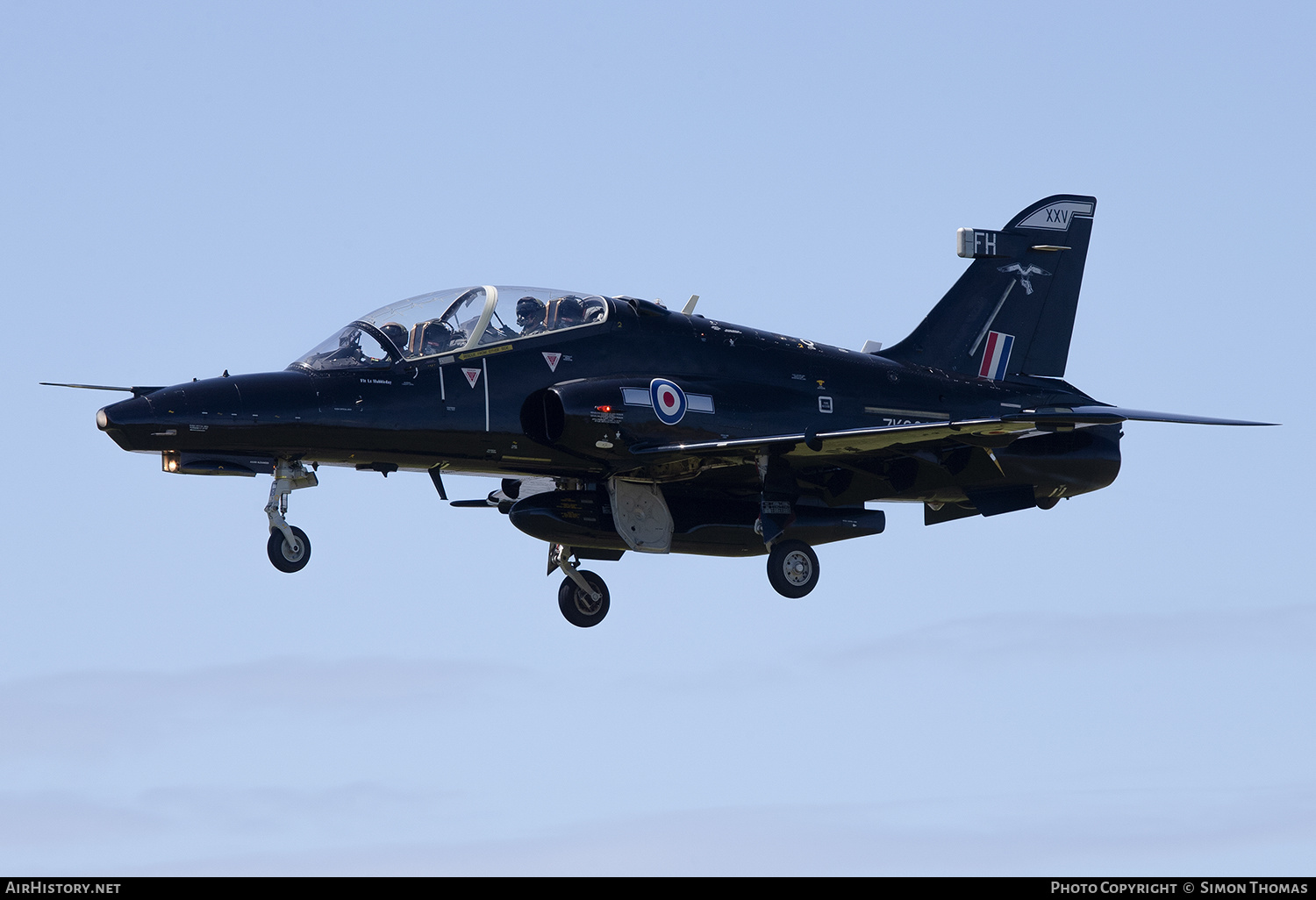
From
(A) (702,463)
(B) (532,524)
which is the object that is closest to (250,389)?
(B) (532,524)

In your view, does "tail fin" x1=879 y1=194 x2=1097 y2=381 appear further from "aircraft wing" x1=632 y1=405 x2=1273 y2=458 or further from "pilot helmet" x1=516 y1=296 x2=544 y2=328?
"pilot helmet" x1=516 y1=296 x2=544 y2=328

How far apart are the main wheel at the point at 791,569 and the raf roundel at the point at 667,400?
A: 2783mm

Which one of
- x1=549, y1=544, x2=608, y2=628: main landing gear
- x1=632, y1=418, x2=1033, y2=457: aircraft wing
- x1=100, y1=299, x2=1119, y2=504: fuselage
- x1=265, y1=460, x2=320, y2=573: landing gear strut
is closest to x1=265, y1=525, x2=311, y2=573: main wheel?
x1=265, y1=460, x2=320, y2=573: landing gear strut

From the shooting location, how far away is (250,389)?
77.4 ft

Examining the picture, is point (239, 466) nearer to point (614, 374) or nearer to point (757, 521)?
point (614, 374)

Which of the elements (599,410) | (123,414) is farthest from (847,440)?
(123,414)

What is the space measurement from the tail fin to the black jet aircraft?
0.19 ft

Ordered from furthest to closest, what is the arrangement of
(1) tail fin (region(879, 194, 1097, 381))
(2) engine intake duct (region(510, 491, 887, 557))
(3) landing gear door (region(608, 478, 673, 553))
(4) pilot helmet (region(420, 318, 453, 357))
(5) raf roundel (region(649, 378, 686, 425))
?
(1) tail fin (region(879, 194, 1097, 381)) → (3) landing gear door (region(608, 478, 673, 553)) → (2) engine intake duct (region(510, 491, 887, 557)) → (5) raf roundel (region(649, 378, 686, 425)) → (4) pilot helmet (region(420, 318, 453, 357))

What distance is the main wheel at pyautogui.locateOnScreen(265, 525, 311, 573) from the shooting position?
23.6m

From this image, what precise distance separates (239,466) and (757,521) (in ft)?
26.2

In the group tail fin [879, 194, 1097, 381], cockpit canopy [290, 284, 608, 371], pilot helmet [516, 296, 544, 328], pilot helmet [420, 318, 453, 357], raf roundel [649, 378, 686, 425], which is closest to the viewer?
cockpit canopy [290, 284, 608, 371]

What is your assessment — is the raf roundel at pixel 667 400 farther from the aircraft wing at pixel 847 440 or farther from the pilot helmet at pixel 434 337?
the pilot helmet at pixel 434 337

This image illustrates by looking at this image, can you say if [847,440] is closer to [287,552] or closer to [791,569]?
[791,569]

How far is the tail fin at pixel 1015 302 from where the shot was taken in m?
30.5
